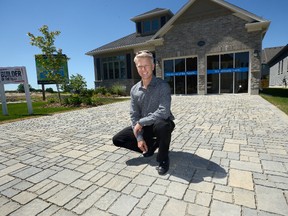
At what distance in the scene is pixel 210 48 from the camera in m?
15.0

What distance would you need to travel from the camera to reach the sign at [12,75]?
9051 mm

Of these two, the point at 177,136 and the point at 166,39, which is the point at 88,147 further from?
the point at 166,39

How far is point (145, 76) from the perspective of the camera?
287 centimetres

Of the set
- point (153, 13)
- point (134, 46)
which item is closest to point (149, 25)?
point (153, 13)

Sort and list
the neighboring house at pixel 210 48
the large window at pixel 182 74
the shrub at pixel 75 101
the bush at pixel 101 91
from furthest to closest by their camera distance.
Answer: the bush at pixel 101 91 < the large window at pixel 182 74 < the neighboring house at pixel 210 48 < the shrub at pixel 75 101

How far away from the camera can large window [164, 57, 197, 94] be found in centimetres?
1622

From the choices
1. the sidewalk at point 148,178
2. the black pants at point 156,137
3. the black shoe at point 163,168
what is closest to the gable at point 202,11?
the sidewalk at point 148,178

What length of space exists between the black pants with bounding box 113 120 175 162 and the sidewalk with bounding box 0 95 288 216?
1.03 ft

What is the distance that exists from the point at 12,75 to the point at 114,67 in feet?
40.4

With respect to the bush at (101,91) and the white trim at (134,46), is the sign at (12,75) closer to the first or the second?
the bush at (101,91)

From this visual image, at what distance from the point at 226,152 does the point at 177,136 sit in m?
1.33

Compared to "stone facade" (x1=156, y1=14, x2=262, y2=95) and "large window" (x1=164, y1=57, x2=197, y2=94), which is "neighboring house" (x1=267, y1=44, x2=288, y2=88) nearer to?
"stone facade" (x1=156, y1=14, x2=262, y2=95)

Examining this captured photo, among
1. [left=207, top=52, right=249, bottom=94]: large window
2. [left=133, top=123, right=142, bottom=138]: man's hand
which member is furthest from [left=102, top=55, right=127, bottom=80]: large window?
[left=133, top=123, right=142, bottom=138]: man's hand

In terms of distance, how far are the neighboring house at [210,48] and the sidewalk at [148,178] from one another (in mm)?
11718
